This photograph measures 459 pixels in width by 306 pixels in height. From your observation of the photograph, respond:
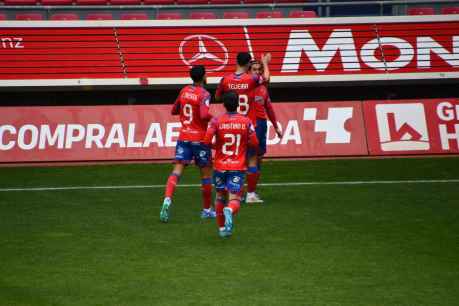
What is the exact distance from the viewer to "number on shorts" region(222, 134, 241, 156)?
11625 millimetres

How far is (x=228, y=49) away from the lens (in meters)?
23.6

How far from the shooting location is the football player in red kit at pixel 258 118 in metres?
14.3

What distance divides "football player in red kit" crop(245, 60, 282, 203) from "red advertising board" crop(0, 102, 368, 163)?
509cm

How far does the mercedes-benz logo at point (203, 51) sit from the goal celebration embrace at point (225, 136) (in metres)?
8.28

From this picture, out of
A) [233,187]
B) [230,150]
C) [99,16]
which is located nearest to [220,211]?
[233,187]

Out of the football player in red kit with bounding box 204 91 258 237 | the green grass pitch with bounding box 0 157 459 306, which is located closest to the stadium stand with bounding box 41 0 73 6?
the green grass pitch with bounding box 0 157 459 306

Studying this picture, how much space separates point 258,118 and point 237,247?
3.94 meters

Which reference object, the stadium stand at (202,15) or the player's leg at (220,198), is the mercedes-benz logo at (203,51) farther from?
the player's leg at (220,198)

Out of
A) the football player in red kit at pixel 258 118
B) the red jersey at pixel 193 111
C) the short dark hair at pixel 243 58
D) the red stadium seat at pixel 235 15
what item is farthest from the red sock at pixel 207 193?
the red stadium seat at pixel 235 15

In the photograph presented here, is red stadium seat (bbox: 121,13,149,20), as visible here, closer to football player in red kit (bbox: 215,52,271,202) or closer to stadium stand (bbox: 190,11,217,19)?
stadium stand (bbox: 190,11,217,19)

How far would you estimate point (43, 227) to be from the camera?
12.6 m

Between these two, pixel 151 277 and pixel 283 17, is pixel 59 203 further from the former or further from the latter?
pixel 283 17

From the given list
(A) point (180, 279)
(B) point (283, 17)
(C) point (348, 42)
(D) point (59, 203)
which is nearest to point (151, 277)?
(A) point (180, 279)

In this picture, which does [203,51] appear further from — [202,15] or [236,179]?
[236,179]
